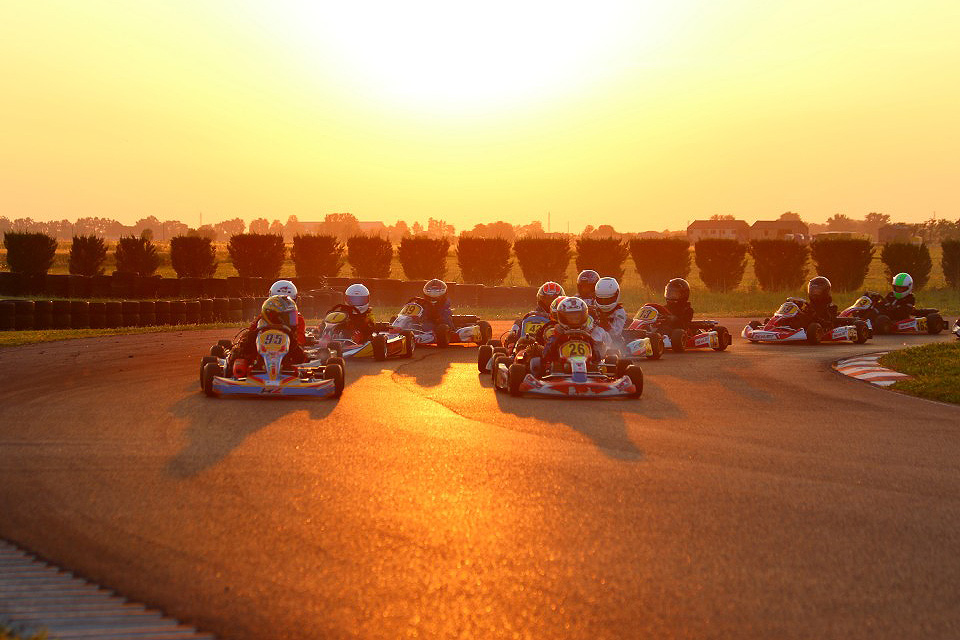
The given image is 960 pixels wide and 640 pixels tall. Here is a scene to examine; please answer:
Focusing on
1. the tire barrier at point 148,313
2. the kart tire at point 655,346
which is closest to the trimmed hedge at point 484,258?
the tire barrier at point 148,313

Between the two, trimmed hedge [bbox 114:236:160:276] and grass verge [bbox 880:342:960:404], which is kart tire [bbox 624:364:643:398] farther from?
trimmed hedge [bbox 114:236:160:276]

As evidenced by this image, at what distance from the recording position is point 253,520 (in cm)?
613

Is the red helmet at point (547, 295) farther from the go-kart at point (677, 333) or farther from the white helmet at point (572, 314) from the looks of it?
the go-kart at point (677, 333)

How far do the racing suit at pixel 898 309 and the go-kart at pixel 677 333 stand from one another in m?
6.79

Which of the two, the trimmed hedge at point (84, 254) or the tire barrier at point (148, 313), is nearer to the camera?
the tire barrier at point (148, 313)

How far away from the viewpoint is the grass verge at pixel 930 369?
12641 millimetres

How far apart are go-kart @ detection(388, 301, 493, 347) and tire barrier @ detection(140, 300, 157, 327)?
7010mm

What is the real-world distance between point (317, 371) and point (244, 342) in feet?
2.96

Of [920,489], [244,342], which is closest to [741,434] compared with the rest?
[920,489]

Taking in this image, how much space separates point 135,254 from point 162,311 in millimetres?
18580

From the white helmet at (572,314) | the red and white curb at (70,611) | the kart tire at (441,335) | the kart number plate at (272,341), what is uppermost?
the white helmet at (572,314)

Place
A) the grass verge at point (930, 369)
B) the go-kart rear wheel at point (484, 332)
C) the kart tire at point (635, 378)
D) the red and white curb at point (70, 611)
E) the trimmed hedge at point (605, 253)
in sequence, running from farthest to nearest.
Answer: the trimmed hedge at point (605, 253), the go-kart rear wheel at point (484, 332), the grass verge at point (930, 369), the kart tire at point (635, 378), the red and white curb at point (70, 611)

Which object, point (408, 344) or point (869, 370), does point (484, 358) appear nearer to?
point (408, 344)

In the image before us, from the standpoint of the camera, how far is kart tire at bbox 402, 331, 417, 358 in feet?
57.4
